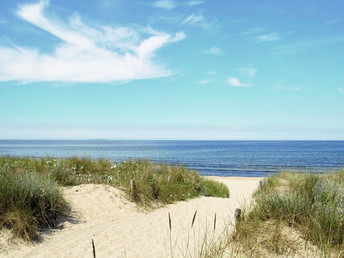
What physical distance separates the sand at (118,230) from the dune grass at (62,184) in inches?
17.4

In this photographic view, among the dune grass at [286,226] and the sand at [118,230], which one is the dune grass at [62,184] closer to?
the sand at [118,230]

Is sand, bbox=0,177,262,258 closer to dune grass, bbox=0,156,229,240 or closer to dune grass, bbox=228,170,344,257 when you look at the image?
dune grass, bbox=0,156,229,240

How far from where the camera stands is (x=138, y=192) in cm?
1189

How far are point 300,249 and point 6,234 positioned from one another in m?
6.78

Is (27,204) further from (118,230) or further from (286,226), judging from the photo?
(286,226)

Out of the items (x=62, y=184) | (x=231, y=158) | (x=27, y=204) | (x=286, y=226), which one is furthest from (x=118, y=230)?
(x=231, y=158)

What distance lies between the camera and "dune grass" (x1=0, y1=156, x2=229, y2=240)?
24.8ft

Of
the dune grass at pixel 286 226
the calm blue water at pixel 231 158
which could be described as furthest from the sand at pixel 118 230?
the calm blue water at pixel 231 158

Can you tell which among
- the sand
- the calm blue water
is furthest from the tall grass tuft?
the calm blue water

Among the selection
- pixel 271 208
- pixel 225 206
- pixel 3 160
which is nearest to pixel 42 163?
pixel 3 160

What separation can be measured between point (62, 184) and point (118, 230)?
4129 millimetres

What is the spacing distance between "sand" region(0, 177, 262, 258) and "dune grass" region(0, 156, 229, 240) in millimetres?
443

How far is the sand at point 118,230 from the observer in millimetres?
6898

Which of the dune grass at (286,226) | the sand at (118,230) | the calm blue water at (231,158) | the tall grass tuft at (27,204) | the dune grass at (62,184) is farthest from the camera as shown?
the calm blue water at (231,158)
